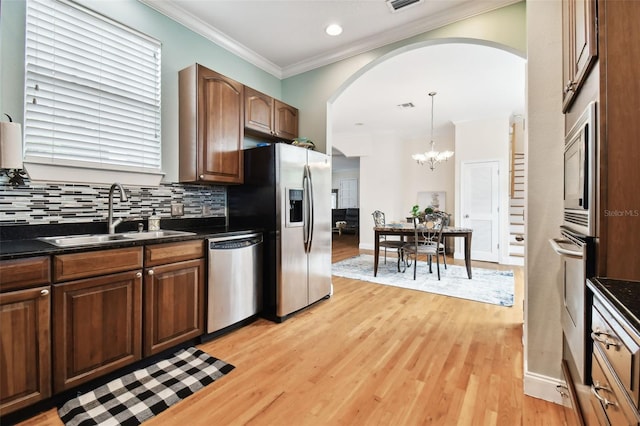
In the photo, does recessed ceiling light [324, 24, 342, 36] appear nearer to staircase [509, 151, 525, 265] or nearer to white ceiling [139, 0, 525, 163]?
white ceiling [139, 0, 525, 163]

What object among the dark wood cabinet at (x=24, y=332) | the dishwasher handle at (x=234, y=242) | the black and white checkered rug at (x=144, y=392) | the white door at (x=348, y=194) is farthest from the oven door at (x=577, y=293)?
the white door at (x=348, y=194)

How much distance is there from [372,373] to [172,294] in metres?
1.53

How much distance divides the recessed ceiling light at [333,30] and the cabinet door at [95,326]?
2797 millimetres

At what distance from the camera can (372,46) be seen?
315cm

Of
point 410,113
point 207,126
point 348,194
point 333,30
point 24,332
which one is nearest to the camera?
point 24,332

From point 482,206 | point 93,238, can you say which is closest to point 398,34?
point 93,238

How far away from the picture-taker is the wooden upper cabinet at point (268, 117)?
3.07 metres

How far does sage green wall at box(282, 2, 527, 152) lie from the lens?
2465 millimetres

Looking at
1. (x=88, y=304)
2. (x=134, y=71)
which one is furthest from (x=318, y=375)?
(x=134, y=71)

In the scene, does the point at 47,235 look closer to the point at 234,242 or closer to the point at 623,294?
the point at 234,242

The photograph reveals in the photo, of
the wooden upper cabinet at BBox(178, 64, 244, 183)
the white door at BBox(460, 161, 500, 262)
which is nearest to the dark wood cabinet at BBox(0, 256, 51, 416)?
the wooden upper cabinet at BBox(178, 64, 244, 183)

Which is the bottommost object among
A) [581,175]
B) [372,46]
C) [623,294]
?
[623,294]

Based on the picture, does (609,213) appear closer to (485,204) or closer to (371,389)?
(371,389)

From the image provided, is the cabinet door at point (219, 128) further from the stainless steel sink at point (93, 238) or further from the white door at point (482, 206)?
the white door at point (482, 206)
